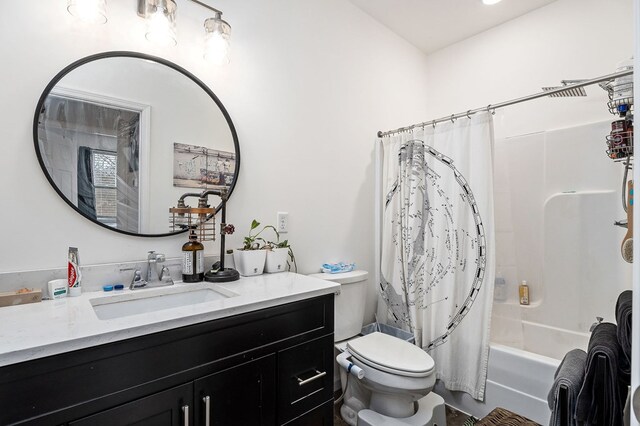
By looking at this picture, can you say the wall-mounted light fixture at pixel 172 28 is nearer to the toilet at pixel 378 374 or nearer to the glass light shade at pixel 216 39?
the glass light shade at pixel 216 39

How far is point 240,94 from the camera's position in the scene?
1676 mm

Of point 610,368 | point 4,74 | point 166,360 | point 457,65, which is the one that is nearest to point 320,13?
point 457,65

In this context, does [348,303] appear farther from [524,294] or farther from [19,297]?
[19,297]

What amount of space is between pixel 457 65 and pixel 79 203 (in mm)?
2843

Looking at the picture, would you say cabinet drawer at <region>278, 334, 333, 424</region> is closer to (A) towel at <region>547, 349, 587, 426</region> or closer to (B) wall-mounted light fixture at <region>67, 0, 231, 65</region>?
(A) towel at <region>547, 349, 587, 426</region>

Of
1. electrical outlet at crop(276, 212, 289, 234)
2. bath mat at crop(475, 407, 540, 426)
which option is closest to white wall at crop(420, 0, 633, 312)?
bath mat at crop(475, 407, 540, 426)

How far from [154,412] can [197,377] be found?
13cm

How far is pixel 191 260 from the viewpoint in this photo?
4.57 feet

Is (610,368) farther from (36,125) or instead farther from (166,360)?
(36,125)

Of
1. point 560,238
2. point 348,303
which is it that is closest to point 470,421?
point 348,303

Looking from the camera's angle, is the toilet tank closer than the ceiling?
Yes

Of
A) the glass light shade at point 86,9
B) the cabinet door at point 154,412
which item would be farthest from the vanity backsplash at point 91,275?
the glass light shade at point 86,9

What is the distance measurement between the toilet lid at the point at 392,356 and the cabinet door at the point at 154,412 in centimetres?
89

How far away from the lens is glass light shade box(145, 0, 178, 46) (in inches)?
52.0
